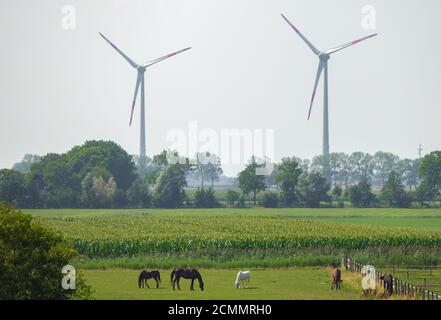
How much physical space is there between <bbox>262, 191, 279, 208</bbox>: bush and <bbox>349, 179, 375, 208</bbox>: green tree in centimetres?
1187

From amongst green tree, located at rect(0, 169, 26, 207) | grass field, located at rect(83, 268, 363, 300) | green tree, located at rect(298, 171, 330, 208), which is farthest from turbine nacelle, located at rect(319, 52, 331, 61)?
grass field, located at rect(83, 268, 363, 300)

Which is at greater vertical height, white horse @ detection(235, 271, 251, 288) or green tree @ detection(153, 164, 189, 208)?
green tree @ detection(153, 164, 189, 208)

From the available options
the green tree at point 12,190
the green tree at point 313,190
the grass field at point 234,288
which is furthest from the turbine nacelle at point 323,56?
the grass field at point 234,288

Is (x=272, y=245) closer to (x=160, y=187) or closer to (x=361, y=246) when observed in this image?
(x=361, y=246)

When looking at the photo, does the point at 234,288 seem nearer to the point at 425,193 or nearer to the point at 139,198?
the point at 139,198

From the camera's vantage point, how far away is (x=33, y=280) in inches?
1368

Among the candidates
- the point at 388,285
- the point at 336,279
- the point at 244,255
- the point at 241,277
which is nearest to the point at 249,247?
the point at 244,255

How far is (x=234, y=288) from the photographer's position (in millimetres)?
42969

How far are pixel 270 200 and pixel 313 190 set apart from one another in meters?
7.07

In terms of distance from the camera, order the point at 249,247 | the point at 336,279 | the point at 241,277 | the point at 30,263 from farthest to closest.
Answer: the point at 249,247 → the point at 241,277 → the point at 336,279 → the point at 30,263

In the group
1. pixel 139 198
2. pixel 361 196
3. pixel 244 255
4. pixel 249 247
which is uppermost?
pixel 361 196

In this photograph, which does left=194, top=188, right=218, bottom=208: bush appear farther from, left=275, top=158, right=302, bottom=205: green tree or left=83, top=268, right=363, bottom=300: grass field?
left=83, top=268, right=363, bottom=300: grass field

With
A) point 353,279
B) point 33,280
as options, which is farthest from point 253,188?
point 33,280

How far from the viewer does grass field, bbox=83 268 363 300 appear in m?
39.3
